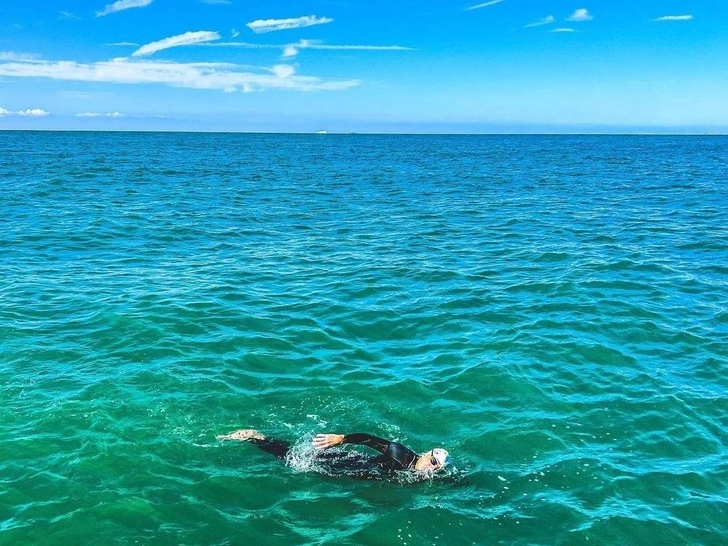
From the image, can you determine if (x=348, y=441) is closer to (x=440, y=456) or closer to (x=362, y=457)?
(x=362, y=457)

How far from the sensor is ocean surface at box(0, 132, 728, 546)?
410 inches

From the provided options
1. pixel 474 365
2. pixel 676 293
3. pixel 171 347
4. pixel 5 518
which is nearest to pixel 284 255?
pixel 171 347

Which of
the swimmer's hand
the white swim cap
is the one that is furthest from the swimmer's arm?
the white swim cap

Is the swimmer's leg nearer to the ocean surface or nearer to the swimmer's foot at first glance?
the swimmer's foot

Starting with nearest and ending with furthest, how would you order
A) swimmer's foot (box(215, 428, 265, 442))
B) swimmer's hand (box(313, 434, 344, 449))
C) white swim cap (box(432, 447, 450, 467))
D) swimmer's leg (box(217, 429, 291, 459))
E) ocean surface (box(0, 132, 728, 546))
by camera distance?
ocean surface (box(0, 132, 728, 546))
white swim cap (box(432, 447, 450, 467))
swimmer's hand (box(313, 434, 344, 449))
swimmer's leg (box(217, 429, 291, 459))
swimmer's foot (box(215, 428, 265, 442))

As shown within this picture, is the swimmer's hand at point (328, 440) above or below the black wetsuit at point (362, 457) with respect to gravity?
above

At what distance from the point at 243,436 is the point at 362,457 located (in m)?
2.55

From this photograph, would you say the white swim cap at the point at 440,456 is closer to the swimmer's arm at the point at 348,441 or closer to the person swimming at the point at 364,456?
the person swimming at the point at 364,456

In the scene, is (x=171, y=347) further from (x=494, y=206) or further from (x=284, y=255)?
(x=494, y=206)

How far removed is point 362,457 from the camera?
1220cm

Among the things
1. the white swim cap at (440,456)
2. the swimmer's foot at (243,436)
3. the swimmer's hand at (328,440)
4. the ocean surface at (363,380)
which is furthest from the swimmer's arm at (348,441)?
the swimmer's foot at (243,436)

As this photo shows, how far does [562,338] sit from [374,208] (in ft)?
83.0

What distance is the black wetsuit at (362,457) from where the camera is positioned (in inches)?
451

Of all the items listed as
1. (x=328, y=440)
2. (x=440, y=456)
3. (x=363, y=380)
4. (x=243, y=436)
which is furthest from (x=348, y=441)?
(x=363, y=380)
